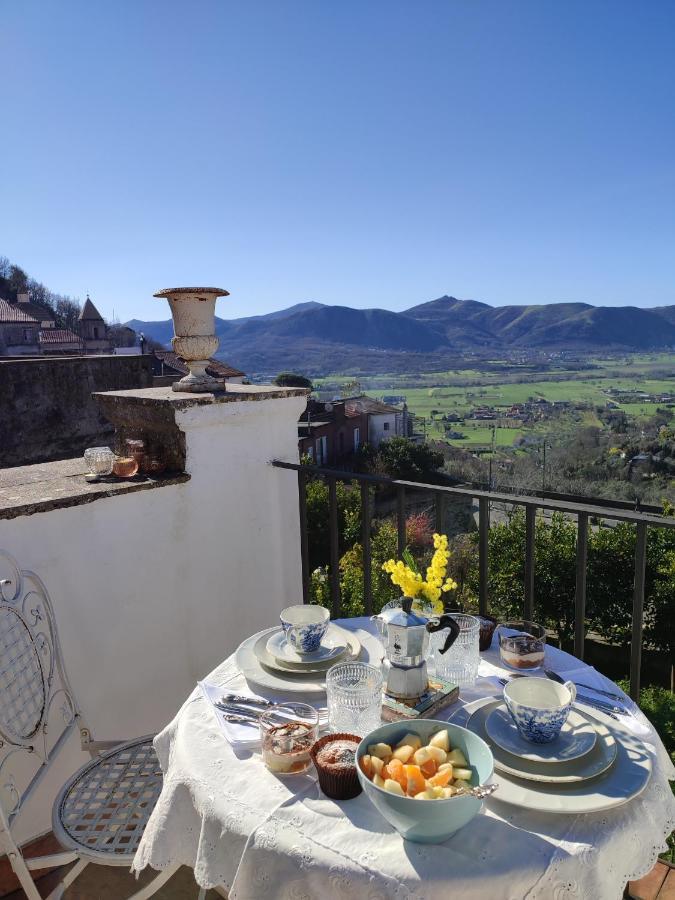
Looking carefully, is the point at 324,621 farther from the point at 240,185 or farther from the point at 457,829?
the point at 240,185

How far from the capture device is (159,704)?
216 centimetres

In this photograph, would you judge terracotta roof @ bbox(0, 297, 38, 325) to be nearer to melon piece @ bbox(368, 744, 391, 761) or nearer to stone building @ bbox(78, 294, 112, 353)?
stone building @ bbox(78, 294, 112, 353)

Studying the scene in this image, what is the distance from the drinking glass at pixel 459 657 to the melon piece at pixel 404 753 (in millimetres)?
355

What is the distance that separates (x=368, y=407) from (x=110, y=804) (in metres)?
31.5

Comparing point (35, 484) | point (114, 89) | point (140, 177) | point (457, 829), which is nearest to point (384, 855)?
point (457, 829)

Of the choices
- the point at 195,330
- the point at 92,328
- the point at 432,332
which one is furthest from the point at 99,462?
the point at 432,332

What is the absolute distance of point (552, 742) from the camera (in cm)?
95

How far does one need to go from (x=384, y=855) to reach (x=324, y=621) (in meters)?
0.58

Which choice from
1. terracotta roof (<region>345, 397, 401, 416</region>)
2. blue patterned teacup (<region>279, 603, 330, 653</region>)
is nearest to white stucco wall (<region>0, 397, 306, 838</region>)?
blue patterned teacup (<region>279, 603, 330, 653</region>)

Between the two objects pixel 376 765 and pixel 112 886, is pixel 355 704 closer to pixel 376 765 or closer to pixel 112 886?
pixel 376 765

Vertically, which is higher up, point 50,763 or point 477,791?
point 477,791

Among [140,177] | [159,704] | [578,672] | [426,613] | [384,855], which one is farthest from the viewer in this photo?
[140,177]

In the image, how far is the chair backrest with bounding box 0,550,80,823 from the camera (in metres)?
1.41

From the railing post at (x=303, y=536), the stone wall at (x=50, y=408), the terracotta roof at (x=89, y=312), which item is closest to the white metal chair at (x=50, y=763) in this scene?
the railing post at (x=303, y=536)
